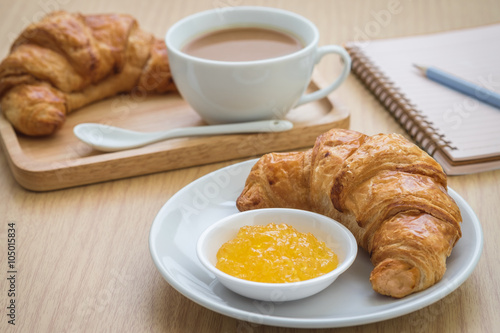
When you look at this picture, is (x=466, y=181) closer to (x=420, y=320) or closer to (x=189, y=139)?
(x=420, y=320)

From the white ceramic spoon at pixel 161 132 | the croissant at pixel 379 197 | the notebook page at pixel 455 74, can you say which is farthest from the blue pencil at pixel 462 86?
the croissant at pixel 379 197

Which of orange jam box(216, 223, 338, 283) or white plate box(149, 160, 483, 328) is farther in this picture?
orange jam box(216, 223, 338, 283)

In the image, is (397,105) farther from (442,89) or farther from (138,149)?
(138,149)

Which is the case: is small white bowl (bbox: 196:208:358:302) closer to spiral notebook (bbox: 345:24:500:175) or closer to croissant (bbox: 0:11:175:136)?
spiral notebook (bbox: 345:24:500:175)

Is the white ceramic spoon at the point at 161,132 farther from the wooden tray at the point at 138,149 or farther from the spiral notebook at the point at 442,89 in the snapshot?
the spiral notebook at the point at 442,89

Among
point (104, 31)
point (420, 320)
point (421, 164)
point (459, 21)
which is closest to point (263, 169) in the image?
point (421, 164)

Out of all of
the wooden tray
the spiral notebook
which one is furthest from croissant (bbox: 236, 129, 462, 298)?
the spiral notebook

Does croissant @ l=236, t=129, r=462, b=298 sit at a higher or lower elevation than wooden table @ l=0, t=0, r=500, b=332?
higher

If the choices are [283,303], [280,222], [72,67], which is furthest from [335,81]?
[283,303]
